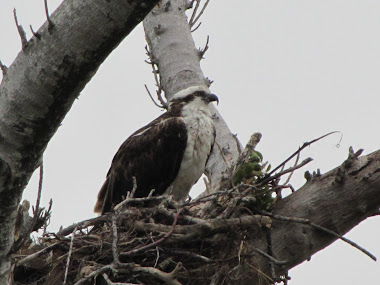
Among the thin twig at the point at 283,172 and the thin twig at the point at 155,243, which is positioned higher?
the thin twig at the point at 283,172

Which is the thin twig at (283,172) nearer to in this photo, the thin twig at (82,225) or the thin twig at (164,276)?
the thin twig at (164,276)

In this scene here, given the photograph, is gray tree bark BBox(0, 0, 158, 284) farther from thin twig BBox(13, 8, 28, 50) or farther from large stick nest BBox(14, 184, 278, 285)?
large stick nest BBox(14, 184, 278, 285)

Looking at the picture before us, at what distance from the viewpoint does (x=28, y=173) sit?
12.3 feet

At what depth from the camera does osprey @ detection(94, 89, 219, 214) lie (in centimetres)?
607

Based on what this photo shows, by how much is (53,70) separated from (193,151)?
8.89ft

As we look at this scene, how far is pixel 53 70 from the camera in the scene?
3541mm

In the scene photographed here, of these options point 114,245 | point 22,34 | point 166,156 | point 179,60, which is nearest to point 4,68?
point 22,34

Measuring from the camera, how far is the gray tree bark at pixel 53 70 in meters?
3.52

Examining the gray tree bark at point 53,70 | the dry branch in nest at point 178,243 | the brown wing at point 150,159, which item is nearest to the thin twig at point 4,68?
the gray tree bark at point 53,70

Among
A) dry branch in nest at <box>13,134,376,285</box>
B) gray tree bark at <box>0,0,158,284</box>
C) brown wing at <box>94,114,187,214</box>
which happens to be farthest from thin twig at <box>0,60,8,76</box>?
brown wing at <box>94,114,187,214</box>

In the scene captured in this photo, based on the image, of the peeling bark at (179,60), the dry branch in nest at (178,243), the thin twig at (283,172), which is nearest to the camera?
the dry branch in nest at (178,243)

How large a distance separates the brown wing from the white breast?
7 centimetres

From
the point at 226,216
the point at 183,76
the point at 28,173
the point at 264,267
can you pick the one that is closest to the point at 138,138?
the point at 183,76

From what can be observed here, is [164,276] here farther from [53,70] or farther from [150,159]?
[150,159]
